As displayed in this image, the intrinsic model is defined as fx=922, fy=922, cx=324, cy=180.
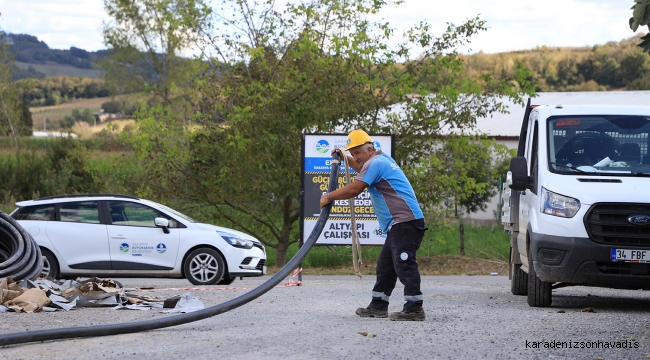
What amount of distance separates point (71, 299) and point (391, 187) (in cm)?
413

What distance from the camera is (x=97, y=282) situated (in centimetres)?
1203

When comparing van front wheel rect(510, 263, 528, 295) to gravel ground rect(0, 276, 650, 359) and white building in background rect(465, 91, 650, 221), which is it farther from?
white building in background rect(465, 91, 650, 221)

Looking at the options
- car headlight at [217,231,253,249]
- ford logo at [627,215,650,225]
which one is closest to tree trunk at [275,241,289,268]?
car headlight at [217,231,253,249]

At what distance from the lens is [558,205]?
33.5 ft

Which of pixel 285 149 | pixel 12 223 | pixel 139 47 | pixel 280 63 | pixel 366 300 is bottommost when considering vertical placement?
pixel 366 300

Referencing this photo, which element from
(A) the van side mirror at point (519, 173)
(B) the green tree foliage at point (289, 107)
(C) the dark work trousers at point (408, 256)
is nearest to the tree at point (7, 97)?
(B) the green tree foliage at point (289, 107)

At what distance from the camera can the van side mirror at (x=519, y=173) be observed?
35.3ft

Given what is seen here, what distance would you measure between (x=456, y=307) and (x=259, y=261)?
601 centimetres

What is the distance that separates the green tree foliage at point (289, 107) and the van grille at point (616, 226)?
1140 cm

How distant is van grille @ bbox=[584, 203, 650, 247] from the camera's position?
9938 mm

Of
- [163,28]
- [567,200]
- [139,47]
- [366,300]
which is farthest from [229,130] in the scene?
[139,47]

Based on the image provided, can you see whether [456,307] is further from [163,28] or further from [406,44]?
[163,28]

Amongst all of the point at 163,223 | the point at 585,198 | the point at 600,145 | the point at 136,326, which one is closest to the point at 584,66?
the point at 163,223

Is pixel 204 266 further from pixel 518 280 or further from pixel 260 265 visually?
pixel 518 280
